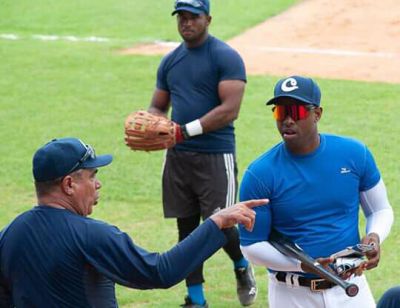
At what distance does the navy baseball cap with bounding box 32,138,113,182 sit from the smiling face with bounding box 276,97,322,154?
4.11ft

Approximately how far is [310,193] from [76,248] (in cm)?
156

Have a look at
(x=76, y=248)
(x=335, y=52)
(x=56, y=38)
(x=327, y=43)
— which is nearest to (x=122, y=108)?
(x=335, y=52)

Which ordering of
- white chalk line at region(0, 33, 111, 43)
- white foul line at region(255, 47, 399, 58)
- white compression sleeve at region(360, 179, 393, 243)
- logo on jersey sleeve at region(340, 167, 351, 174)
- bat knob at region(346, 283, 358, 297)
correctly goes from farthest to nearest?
white chalk line at region(0, 33, 111, 43), white foul line at region(255, 47, 399, 58), white compression sleeve at region(360, 179, 393, 243), logo on jersey sleeve at region(340, 167, 351, 174), bat knob at region(346, 283, 358, 297)

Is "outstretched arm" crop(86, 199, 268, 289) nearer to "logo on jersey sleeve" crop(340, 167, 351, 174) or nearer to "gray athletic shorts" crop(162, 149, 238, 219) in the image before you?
"logo on jersey sleeve" crop(340, 167, 351, 174)

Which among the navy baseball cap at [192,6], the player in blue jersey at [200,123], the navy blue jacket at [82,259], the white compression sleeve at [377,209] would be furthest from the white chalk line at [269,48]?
the navy blue jacket at [82,259]

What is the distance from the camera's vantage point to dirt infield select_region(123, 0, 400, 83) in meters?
16.6

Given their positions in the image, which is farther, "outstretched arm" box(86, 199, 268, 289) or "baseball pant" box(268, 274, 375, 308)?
"baseball pant" box(268, 274, 375, 308)

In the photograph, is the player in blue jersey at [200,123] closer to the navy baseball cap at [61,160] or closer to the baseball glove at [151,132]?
the baseball glove at [151,132]

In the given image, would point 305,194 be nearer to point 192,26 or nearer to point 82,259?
point 82,259

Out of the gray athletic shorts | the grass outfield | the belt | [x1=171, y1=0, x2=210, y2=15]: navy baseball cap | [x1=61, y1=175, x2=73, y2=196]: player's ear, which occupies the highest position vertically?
[x1=171, y1=0, x2=210, y2=15]: navy baseball cap

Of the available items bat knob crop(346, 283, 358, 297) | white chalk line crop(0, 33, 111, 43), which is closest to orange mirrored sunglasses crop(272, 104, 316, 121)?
bat knob crop(346, 283, 358, 297)

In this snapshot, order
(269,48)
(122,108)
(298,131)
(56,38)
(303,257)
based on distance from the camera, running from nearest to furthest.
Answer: (303,257)
(298,131)
(122,108)
(269,48)
(56,38)

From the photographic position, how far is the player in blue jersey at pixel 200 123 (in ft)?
26.1

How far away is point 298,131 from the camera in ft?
18.7
